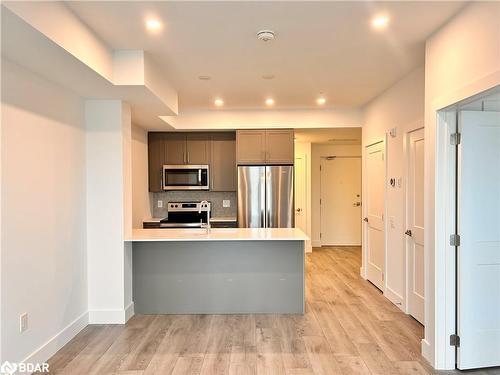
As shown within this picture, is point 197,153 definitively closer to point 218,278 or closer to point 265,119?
point 265,119

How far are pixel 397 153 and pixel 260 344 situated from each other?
2.61 m

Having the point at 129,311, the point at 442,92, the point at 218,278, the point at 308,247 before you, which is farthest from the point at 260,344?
the point at 308,247

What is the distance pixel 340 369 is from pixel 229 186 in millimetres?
3717

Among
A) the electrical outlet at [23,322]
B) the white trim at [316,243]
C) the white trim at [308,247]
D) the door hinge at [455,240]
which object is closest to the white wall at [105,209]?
the electrical outlet at [23,322]

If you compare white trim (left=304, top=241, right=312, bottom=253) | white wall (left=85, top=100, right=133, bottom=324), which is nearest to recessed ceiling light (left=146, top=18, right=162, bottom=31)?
white wall (left=85, top=100, right=133, bottom=324)

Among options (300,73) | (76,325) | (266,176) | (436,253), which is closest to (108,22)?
(300,73)

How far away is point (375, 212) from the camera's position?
494 cm

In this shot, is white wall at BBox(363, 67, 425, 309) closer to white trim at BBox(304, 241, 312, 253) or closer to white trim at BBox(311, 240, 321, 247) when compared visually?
white trim at BBox(304, 241, 312, 253)

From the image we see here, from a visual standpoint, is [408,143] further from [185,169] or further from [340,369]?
[185,169]

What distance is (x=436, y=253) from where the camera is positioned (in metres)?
2.67

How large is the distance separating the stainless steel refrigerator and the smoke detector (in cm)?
297

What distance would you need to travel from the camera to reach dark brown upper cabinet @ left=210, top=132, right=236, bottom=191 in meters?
5.97

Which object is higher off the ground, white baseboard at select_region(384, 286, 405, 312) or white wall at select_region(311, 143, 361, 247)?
white wall at select_region(311, 143, 361, 247)

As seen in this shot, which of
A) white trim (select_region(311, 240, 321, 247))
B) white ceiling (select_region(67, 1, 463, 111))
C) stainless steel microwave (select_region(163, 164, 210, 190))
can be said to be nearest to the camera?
white ceiling (select_region(67, 1, 463, 111))
